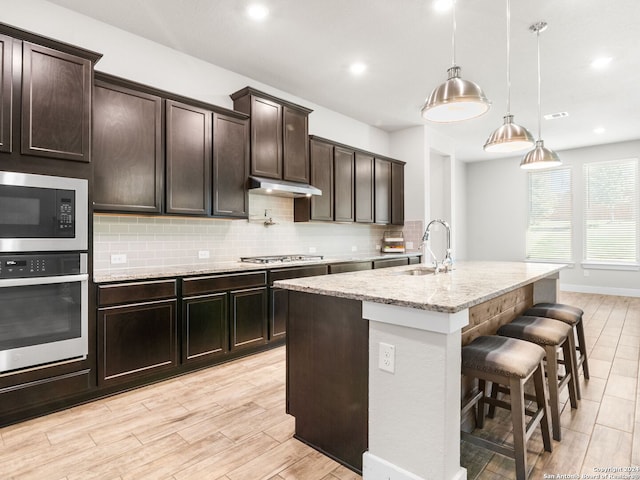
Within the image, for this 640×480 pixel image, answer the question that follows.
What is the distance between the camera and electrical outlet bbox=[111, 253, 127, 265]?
3158 millimetres

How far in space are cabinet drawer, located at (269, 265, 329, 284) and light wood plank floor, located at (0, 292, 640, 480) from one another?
40.9 inches

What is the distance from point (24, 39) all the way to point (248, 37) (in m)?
1.69

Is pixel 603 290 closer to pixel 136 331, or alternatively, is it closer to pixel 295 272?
pixel 295 272

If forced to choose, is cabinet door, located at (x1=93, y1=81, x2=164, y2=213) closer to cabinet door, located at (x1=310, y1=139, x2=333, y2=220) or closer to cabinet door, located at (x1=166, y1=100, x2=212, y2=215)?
cabinet door, located at (x1=166, y1=100, x2=212, y2=215)

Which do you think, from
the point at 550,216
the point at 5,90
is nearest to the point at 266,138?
the point at 5,90

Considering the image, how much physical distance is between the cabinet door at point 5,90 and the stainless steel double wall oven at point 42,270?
0.21 meters

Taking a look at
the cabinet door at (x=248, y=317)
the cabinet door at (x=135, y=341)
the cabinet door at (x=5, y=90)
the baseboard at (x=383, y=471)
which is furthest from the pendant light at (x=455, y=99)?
the cabinet door at (x=5, y=90)

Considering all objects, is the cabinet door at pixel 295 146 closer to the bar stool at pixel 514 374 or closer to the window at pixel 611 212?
the bar stool at pixel 514 374

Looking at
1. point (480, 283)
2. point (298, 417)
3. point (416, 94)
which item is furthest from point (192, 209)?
point (416, 94)

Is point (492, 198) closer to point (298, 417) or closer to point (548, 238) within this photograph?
point (548, 238)

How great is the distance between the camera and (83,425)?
228 cm

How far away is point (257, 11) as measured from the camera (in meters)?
2.94

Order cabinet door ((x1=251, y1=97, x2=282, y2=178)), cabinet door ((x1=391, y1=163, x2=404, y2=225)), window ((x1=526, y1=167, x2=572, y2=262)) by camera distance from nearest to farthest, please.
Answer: cabinet door ((x1=251, y1=97, x2=282, y2=178)) → cabinet door ((x1=391, y1=163, x2=404, y2=225)) → window ((x1=526, y1=167, x2=572, y2=262))

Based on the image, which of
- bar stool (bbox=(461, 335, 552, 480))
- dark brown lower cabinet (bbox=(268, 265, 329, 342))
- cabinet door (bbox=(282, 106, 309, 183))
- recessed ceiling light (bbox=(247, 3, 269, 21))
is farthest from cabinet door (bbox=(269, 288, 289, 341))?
recessed ceiling light (bbox=(247, 3, 269, 21))
